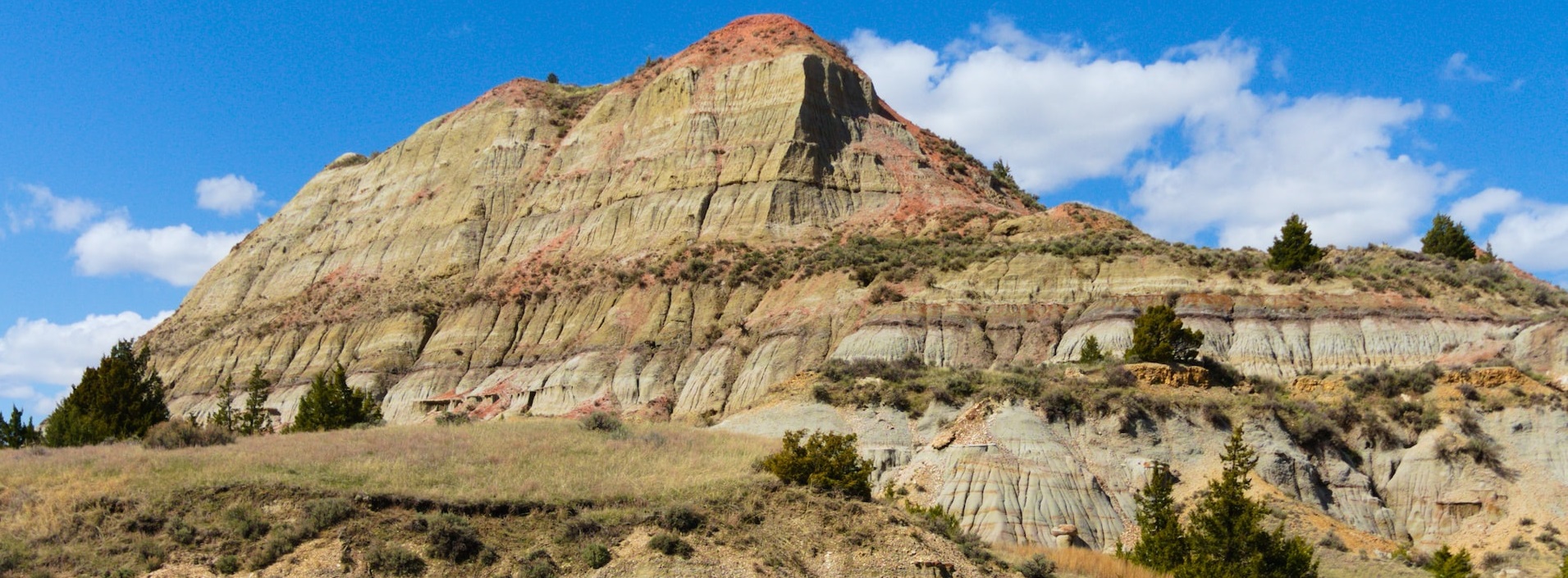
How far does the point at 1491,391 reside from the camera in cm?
4075

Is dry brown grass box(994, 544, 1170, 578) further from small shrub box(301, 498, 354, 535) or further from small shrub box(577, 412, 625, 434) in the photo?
small shrub box(301, 498, 354, 535)

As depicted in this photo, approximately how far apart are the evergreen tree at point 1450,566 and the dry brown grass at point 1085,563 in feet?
30.8

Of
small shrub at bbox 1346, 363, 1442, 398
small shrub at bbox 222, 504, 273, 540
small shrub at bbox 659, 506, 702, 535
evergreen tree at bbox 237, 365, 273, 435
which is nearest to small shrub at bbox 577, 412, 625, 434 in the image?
small shrub at bbox 659, 506, 702, 535

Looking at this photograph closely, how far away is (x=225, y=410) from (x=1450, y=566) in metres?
52.4

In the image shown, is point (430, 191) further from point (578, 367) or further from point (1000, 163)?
point (1000, 163)

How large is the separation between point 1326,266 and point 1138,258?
7451 mm

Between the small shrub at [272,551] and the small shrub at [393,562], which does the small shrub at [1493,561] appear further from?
the small shrub at [272,551]

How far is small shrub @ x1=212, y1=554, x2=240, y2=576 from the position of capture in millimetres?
22031

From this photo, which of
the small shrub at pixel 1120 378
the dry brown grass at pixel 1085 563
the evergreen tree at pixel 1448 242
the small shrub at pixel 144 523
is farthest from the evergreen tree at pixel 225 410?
the evergreen tree at pixel 1448 242

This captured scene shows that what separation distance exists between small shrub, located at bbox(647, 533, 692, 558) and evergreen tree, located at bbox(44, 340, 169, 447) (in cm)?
2568

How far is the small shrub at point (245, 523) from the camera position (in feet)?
75.9

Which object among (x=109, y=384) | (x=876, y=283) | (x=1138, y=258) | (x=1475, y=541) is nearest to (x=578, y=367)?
(x=876, y=283)

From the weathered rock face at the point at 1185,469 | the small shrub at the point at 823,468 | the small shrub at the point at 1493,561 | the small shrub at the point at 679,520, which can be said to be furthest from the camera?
the weathered rock face at the point at 1185,469

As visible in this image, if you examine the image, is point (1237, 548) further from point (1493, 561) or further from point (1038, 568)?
point (1493, 561)
